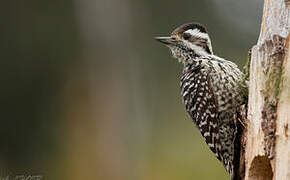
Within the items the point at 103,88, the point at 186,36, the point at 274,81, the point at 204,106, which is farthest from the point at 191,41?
the point at 103,88

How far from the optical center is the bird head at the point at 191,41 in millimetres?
5812

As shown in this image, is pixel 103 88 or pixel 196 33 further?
pixel 103 88

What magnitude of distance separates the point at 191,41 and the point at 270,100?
1612 millimetres

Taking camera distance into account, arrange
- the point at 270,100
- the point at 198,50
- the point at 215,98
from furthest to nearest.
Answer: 1. the point at 198,50
2. the point at 215,98
3. the point at 270,100

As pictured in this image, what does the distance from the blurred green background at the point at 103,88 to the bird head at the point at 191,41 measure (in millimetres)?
1822

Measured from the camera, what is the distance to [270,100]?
441 cm

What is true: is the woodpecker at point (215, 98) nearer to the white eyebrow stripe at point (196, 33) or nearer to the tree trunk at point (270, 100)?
the white eyebrow stripe at point (196, 33)

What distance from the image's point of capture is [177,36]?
19.5 feet

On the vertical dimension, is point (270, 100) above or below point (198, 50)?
below

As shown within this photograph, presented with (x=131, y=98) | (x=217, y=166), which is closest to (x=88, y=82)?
(x=131, y=98)

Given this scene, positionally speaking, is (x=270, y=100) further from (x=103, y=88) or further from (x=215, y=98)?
(x=103, y=88)

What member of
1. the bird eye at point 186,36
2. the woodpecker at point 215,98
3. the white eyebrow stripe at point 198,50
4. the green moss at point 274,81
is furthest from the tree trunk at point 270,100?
the bird eye at point 186,36

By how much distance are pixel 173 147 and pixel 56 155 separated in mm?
1605

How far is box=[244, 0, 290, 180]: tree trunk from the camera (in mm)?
4270
